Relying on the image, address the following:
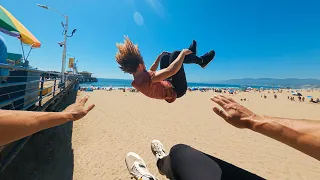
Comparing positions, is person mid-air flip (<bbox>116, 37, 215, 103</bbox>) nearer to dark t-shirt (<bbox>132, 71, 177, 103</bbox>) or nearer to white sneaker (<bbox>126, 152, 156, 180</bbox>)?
dark t-shirt (<bbox>132, 71, 177, 103</bbox>)

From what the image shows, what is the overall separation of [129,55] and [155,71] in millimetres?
578

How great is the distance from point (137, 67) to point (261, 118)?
2.41 m

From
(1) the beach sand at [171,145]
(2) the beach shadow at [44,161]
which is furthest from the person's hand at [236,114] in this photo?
(2) the beach shadow at [44,161]

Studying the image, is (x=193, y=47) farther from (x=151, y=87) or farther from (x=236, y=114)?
(x=236, y=114)

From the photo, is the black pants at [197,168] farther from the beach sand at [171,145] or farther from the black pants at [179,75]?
the beach sand at [171,145]

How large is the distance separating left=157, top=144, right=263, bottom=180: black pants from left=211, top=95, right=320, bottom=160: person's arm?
1.79 feet

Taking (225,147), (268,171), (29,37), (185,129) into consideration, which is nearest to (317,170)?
(268,171)

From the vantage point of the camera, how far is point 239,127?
51.8 inches

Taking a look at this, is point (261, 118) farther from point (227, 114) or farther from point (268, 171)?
point (268, 171)

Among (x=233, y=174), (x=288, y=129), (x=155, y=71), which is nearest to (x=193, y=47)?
(x=155, y=71)

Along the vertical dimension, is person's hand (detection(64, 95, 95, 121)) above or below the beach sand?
above

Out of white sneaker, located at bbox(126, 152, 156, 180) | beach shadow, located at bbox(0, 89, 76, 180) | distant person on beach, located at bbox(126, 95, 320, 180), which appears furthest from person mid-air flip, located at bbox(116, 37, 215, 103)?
beach shadow, located at bbox(0, 89, 76, 180)

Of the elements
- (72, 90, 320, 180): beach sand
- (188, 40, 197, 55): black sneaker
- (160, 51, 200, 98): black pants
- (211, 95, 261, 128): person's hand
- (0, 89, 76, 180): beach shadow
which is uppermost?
(188, 40, 197, 55): black sneaker

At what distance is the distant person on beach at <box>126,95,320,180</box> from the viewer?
0.99 m
